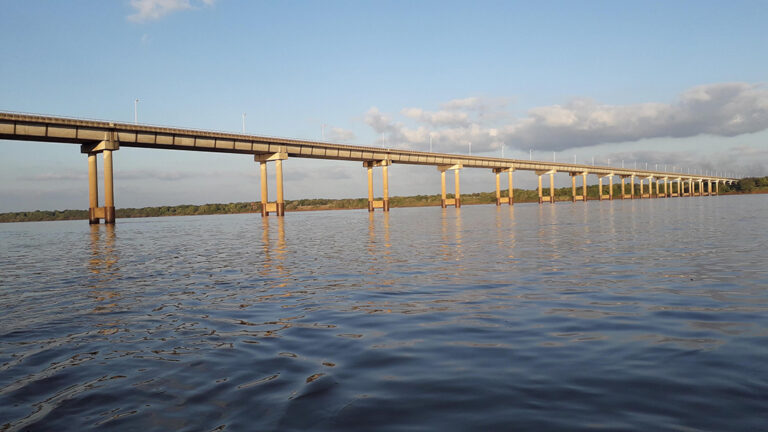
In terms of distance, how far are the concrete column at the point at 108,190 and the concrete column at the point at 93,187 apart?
82.6 inches

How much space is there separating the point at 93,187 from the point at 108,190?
3.81 m

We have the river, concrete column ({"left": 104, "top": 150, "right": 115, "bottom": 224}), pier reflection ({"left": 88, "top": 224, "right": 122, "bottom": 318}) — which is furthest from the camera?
concrete column ({"left": 104, "top": 150, "right": 115, "bottom": 224})

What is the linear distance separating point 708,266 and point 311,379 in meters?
11.5

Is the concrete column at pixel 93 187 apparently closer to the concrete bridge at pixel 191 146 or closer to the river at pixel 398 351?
the concrete bridge at pixel 191 146

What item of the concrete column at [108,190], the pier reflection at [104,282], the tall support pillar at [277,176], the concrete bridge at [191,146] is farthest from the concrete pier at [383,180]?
the pier reflection at [104,282]

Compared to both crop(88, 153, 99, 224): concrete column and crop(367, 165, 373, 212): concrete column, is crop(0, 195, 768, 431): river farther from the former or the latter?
crop(367, 165, 373, 212): concrete column

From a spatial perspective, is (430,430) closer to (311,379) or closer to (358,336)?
(311,379)

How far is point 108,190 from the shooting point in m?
57.1

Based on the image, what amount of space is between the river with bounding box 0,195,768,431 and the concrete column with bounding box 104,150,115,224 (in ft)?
165

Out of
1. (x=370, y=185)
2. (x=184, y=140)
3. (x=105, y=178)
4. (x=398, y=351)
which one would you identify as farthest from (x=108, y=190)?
(x=398, y=351)

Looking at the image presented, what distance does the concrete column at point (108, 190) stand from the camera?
56.4m

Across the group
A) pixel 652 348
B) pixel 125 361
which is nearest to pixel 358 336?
pixel 125 361

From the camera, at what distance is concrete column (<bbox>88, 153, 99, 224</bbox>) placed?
58.6m

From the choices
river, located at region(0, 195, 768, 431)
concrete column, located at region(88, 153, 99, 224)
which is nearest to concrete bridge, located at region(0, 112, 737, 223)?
concrete column, located at region(88, 153, 99, 224)
